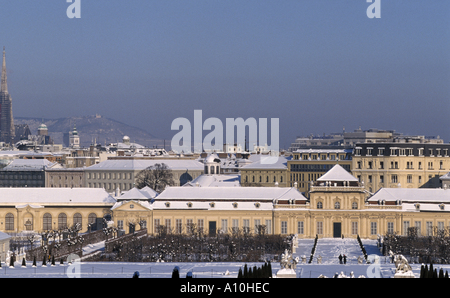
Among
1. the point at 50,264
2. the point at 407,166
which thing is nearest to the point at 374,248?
the point at 50,264

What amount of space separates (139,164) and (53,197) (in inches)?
2440

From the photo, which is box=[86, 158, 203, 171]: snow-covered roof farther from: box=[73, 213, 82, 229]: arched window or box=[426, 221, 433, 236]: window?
box=[426, 221, 433, 236]: window

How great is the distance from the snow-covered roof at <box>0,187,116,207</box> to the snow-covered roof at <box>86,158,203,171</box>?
5646cm

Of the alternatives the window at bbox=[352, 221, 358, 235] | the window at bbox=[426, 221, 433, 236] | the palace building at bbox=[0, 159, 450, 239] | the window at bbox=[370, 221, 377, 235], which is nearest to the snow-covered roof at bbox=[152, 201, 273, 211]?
the palace building at bbox=[0, 159, 450, 239]

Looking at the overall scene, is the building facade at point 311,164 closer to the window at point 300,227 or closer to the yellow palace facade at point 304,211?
the yellow palace facade at point 304,211

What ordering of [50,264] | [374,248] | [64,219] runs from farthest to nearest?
[64,219] < [374,248] < [50,264]

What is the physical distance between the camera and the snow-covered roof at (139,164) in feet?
533

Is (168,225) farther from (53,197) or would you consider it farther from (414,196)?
(414,196)

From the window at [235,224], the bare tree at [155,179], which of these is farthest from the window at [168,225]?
the bare tree at [155,179]

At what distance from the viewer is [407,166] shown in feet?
403

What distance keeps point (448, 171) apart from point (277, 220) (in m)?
36.8

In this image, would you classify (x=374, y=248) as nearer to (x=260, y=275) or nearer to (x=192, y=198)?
(x=192, y=198)

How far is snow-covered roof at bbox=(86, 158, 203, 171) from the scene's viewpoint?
533 ft
